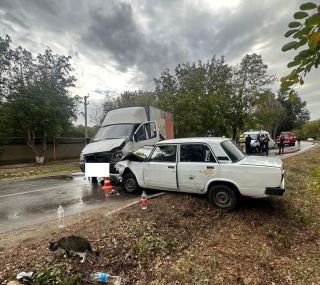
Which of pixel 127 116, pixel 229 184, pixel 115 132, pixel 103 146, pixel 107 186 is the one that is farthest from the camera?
pixel 127 116

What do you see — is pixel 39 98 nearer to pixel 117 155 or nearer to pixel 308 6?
pixel 117 155

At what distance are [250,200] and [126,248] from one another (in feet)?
11.8

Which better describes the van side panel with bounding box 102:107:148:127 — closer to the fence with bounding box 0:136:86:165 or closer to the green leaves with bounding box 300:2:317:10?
the green leaves with bounding box 300:2:317:10

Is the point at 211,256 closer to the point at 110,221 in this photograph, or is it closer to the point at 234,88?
the point at 110,221

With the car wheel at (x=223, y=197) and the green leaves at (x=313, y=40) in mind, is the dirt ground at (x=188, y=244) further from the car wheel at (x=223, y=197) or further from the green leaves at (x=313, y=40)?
the green leaves at (x=313, y=40)

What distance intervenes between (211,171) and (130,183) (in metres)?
2.84

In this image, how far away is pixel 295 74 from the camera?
1.17 meters

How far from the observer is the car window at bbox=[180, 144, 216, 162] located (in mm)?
5094

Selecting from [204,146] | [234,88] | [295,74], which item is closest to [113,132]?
[204,146]

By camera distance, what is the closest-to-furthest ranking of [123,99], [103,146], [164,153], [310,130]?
[164,153] → [103,146] → [123,99] → [310,130]

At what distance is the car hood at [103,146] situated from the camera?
8320 mm

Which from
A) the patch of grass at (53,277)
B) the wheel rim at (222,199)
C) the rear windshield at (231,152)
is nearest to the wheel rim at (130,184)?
the wheel rim at (222,199)

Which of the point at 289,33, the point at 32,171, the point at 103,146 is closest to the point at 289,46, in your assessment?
the point at 289,33

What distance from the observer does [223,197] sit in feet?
15.8
